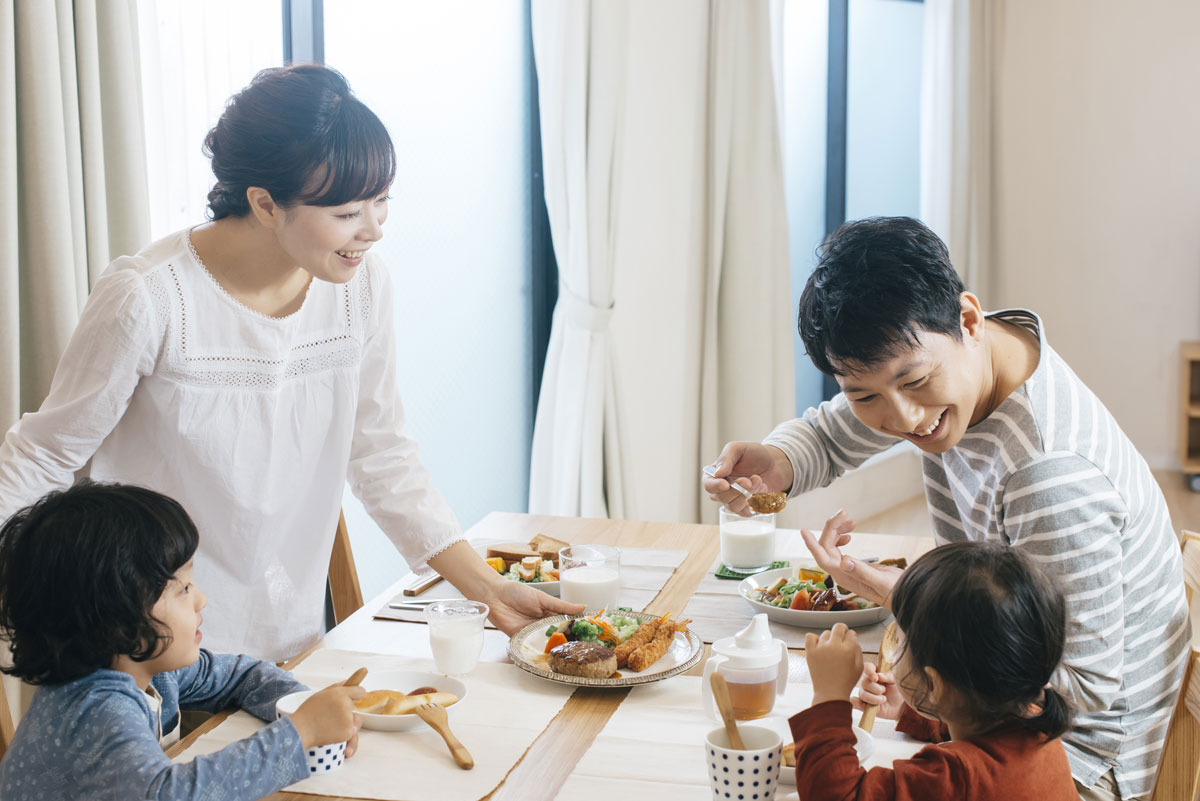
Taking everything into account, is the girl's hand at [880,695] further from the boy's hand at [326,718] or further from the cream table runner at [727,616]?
the boy's hand at [326,718]

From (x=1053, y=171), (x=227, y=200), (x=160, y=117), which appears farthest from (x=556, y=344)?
(x=1053, y=171)

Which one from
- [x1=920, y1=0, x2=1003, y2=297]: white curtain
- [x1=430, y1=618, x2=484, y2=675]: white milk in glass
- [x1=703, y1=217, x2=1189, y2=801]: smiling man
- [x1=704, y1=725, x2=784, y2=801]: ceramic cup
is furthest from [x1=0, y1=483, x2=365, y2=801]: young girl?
[x1=920, y1=0, x2=1003, y2=297]: white curtain

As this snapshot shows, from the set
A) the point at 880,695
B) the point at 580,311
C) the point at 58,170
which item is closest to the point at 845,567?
the point at 880,695

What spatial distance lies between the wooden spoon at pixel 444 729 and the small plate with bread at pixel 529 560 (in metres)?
0.50

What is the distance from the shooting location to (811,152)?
5.33 m

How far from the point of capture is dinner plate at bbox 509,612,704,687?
137cm

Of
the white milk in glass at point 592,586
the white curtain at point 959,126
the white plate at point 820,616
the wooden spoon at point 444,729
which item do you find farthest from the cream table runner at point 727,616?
the white curtain at point 959,126

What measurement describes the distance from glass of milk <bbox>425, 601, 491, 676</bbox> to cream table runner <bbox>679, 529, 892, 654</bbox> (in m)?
0.31

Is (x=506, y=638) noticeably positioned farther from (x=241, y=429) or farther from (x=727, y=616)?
(x=241, y=429)

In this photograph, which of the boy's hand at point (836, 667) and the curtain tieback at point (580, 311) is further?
the curtain tieback at point (580, 311)

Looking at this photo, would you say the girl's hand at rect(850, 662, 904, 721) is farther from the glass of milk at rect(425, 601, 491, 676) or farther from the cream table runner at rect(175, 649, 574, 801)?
the glass of milk at rect(425, 601, 491, 676)

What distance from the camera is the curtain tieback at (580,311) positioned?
3.48 m

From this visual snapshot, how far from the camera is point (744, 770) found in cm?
104

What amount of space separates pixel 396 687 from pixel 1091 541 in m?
0.82
